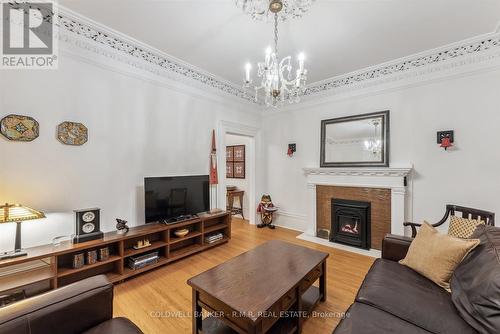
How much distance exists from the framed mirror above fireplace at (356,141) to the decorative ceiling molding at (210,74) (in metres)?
0.57

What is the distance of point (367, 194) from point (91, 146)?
399 centimetres

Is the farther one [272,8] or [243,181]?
[243,181]

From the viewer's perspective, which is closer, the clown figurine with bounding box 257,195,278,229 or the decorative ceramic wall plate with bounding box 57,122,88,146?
the decorative ceramic wall plate with bounding box 57,122,88,146

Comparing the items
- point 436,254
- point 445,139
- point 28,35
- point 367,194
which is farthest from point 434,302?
point 28,35

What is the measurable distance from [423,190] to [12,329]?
13.8 ft

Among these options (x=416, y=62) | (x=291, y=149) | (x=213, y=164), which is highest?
(x=416, y=62)

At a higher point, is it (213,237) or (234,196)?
(234,196)

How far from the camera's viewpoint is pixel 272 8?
1.80 metres

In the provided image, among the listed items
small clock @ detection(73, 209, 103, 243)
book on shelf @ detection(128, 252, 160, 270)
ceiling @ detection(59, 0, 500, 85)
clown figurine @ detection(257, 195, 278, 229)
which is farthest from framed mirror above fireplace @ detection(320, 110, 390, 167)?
small clock @ detection(73, 209, 103, 243)

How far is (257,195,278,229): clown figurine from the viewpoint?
15.0 ft

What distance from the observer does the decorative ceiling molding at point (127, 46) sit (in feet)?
7.54

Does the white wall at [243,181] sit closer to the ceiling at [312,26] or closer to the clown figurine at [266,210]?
the clown figurine at [266,210]

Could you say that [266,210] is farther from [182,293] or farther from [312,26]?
[312,26]

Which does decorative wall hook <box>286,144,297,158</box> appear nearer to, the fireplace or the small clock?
the fireplace
